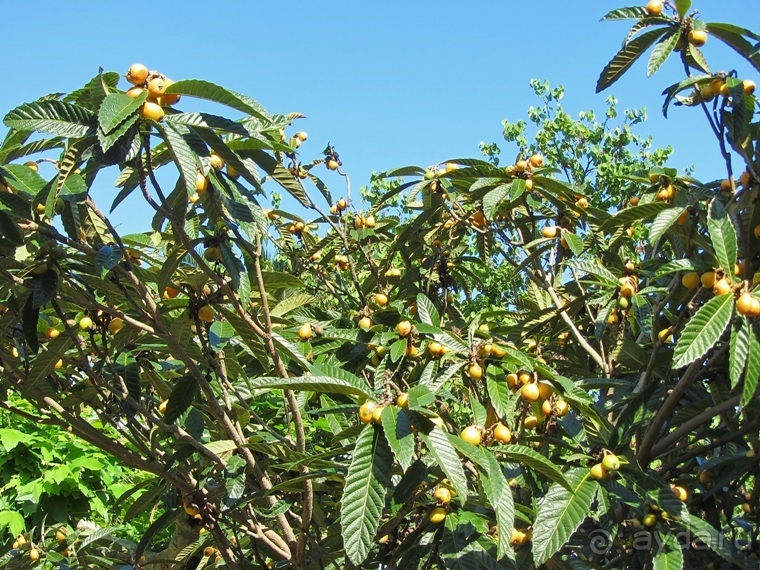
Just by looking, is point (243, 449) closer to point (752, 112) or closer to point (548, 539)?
point (548, 539)

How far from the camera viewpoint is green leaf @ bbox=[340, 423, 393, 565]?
146cm

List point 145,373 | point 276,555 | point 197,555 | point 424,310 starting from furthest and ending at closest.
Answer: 1. point 197,555
2. point 145,373
3. point 424,310
4. point 276,555

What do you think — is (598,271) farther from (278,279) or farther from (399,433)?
(399,433)

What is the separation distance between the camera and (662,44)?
2.17m

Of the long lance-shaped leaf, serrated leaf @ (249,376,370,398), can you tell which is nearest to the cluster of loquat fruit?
the long lance-shaped leaf

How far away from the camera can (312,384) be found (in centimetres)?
153

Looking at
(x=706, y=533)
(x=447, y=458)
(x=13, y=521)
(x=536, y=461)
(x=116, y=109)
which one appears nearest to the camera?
(x=116, y=109)

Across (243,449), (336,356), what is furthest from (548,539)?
(336,356)

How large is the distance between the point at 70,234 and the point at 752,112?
5.64 ft

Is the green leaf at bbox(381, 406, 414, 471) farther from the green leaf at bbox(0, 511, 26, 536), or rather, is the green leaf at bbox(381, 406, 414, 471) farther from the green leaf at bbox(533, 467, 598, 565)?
the green leaf at bbox(0, 511, 26, 536)

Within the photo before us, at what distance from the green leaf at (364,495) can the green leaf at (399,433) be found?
0.06 meters

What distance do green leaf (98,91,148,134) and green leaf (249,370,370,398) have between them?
0.55m

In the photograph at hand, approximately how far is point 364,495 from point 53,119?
38.3 inches

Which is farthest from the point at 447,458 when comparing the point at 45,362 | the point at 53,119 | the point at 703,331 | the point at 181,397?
the point at 45,362
